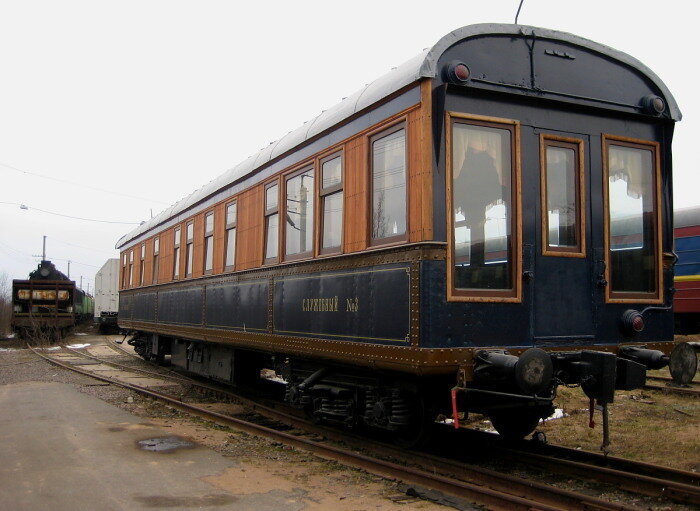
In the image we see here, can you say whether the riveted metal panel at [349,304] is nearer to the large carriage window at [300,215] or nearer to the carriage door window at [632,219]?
the large carriage window at [300,215]

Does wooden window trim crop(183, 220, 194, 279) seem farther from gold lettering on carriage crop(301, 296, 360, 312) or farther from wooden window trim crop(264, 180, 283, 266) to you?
gold lettering on carriage crop(301, 296, 360, 312)

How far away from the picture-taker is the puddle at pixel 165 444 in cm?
689

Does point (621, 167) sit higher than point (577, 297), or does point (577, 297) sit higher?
point (621, 167)

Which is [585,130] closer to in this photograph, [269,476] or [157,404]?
[269,476]

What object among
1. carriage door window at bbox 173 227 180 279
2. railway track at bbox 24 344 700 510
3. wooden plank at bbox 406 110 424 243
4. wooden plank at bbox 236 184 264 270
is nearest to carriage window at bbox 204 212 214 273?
wooden plank at bbox 236 184 264 270

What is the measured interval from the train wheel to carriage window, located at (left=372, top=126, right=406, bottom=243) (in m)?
2.39

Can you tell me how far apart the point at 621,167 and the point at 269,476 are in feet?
14.2

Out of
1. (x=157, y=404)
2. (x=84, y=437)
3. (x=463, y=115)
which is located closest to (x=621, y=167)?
(x=463, y=115)

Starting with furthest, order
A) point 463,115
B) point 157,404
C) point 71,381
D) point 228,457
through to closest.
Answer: point 71,381
point 157,404
point 228,457
point 463,115

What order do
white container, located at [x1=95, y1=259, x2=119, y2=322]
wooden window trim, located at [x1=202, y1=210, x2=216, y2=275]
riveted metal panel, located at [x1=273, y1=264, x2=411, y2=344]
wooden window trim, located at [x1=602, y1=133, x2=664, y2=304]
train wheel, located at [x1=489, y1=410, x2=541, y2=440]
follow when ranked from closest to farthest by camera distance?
riveted metal panel, located at [x1=273, y1=264, x2=411, y2=344] < wooden window trim, located at [x1=602, y1=133, x2=664, y2=304] < train wheel, located at [x1=489, y1=410, x2=541, y2=440] < wooden window trim, located at [x1=202, y1=210, x2=216, y2=275] < white container, located at [x1=95, y1=259, x2=119, y2=322]

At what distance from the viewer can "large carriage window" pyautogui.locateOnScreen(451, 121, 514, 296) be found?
5.59 meters

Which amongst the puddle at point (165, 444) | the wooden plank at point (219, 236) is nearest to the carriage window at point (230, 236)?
the wooden plank at point (219, 236)

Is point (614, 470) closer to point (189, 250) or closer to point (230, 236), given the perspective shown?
point (230, 236)

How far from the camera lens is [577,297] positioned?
5.97 meters
